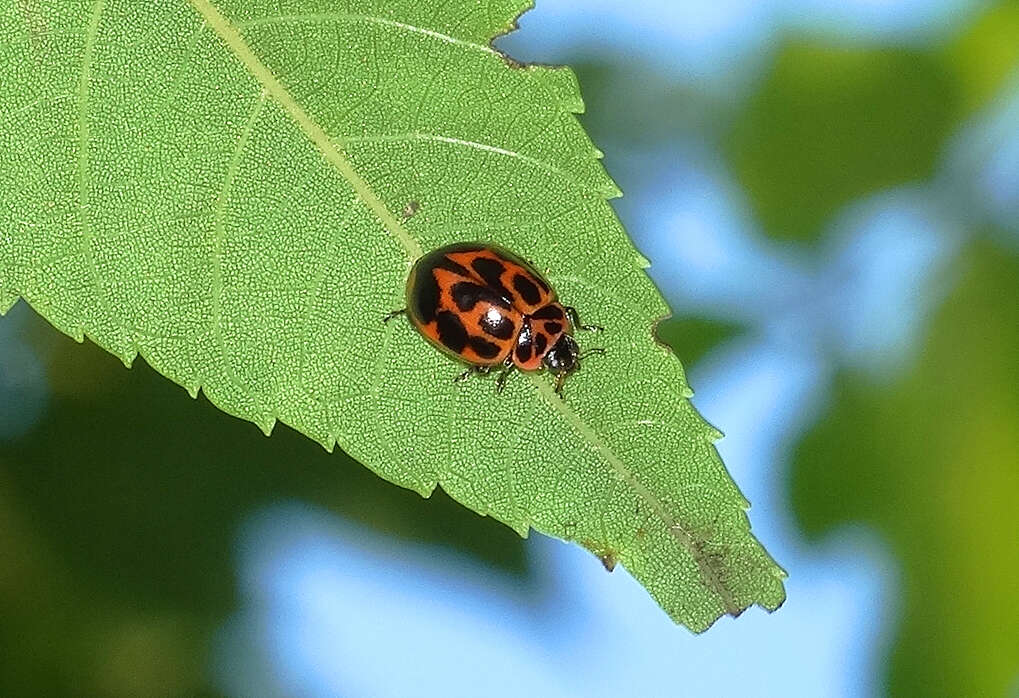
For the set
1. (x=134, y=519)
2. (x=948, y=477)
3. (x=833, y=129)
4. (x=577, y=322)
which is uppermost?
(x=833, y=129)

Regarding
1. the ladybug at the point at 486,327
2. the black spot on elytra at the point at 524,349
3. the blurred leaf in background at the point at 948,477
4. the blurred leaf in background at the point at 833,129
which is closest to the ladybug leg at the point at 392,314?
the ladybug at the point at 486,327

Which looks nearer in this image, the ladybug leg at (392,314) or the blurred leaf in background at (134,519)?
the ladybug leg at (392,314)

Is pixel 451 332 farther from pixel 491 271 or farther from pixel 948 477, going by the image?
pixel 948 477

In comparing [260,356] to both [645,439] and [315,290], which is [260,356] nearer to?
[315,290]

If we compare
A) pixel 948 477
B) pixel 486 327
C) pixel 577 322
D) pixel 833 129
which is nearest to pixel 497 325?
pixel 486 327

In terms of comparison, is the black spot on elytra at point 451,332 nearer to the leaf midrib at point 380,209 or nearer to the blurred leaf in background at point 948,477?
the leaf midrib at point 380,209
